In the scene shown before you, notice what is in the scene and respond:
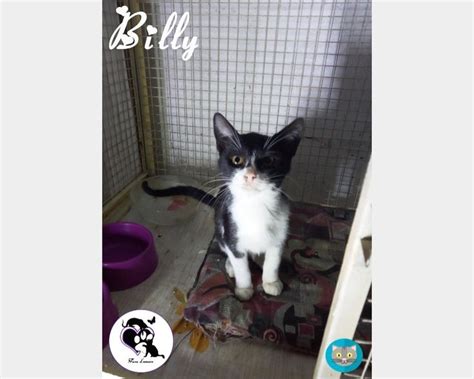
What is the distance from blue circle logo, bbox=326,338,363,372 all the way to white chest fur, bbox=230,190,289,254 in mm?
356

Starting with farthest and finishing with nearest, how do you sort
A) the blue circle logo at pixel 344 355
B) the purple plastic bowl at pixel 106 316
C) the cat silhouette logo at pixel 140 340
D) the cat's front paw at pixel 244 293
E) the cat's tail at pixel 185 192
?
the cat's tail at pixel 185 192
the cat's front paw at pixel 244 293
the purple plastic bowl at pixel 106 316
the cat silhouette logo at pixel 140 340
the blue circle logo at pixel 344 355

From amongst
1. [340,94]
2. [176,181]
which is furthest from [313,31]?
[176,181]

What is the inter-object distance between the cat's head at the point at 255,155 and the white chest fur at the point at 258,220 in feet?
0.13

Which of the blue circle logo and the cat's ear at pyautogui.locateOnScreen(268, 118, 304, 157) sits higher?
the cat's ear at pyautogui.locateOnScreen(268, 118, 304, 157)

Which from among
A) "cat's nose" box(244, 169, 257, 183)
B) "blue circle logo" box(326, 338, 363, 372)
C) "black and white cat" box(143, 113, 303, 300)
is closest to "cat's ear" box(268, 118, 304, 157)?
"black and white cat" box(143, 113, 303, 300)

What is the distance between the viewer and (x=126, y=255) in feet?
3.75

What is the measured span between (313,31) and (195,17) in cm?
44

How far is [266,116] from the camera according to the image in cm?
137

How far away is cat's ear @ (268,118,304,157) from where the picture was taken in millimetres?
887

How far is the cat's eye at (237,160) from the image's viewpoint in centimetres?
88

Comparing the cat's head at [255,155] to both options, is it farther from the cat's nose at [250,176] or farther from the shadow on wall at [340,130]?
the shadow on wall at [340,130]

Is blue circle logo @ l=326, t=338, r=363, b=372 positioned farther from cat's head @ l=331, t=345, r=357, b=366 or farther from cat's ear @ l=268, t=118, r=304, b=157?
cat's ear @ l=268, t=118, r=304, b=157

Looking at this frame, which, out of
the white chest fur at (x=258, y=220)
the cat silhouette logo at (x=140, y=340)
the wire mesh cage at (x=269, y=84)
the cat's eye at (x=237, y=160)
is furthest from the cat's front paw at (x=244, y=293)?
the wire mesh cage at (x=269, y=84)

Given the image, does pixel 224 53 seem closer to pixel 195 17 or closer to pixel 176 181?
pixel 195 17
